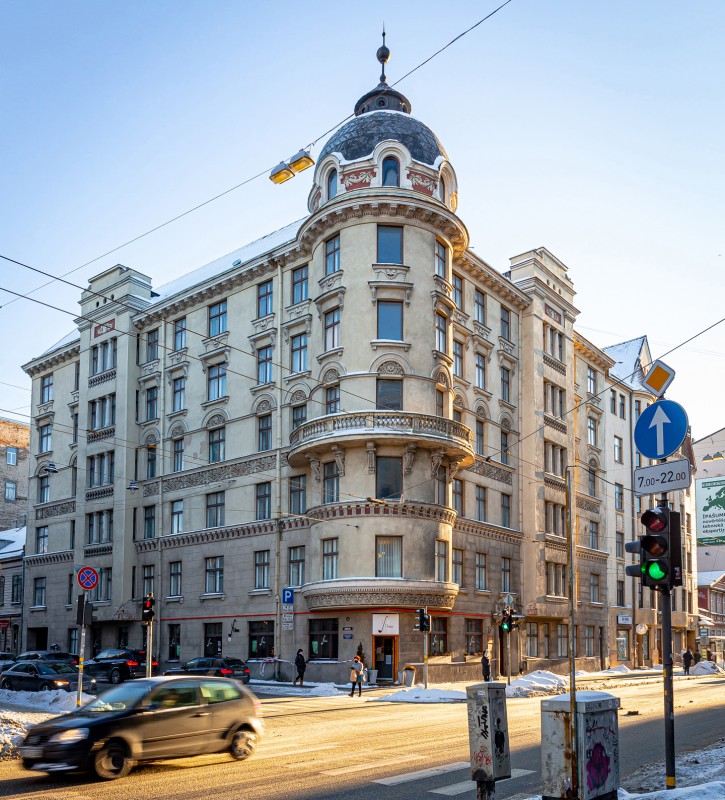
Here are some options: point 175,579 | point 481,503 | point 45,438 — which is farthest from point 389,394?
point 45,438

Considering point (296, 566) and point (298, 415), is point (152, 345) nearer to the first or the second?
point (298, 415)

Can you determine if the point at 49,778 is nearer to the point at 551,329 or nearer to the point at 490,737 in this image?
the point at 490,737

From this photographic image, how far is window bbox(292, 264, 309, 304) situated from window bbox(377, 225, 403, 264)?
5087 millimetres

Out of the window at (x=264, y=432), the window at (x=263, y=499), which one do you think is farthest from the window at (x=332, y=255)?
the window at (x=263, y=499)

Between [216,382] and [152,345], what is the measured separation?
6.43 metres

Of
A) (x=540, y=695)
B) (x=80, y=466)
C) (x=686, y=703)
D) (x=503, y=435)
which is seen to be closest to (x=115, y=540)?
(x=80, y=466)

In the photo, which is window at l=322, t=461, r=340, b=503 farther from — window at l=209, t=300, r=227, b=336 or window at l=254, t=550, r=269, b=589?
window at l=209, t=300, r=227, b=336

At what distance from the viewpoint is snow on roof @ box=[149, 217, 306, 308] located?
5084cm

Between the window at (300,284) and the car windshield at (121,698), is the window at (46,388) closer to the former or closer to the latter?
the window at (300,284)

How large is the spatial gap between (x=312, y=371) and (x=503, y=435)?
1248 centimetres

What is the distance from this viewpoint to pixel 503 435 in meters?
50.0

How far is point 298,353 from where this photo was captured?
147 ft

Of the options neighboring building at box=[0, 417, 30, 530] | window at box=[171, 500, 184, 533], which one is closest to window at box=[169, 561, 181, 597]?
window at box=[171, 500, 184, 533]

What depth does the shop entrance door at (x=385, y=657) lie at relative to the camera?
38938 mm
